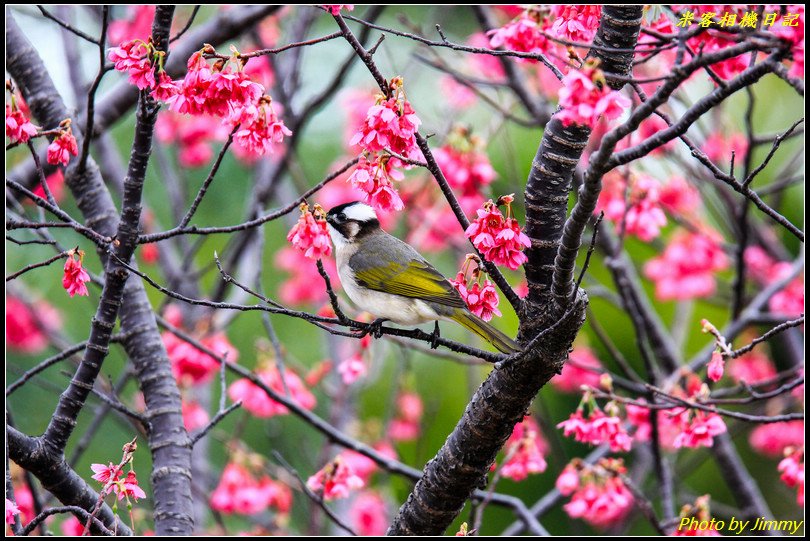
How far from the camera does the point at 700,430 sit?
299cm

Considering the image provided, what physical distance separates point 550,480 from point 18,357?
5.23 metres

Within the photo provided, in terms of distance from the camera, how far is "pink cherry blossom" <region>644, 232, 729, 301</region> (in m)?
5.29

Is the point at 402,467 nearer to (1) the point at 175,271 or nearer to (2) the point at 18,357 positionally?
(1) the point at 175,271

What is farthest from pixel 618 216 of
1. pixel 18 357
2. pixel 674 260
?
pixel 18 357

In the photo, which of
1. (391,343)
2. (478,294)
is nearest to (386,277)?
(478,294)

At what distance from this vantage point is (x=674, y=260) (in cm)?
536

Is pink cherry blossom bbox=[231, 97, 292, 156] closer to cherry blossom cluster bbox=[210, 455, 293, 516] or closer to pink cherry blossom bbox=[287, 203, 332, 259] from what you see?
pink cherry blossom bbox=[287, 203, 332, 259]

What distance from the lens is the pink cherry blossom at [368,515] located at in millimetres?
5352

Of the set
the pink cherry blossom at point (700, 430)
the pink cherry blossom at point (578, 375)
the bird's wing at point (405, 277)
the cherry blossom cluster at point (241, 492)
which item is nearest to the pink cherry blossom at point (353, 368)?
the bird's wing at point (405, 277)

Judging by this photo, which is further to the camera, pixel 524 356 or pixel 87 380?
pixel 87 380

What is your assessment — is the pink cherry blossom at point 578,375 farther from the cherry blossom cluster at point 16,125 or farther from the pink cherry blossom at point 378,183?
the cherry blossom cluster at point 16,125

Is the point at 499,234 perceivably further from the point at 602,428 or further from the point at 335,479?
the point at 335,479

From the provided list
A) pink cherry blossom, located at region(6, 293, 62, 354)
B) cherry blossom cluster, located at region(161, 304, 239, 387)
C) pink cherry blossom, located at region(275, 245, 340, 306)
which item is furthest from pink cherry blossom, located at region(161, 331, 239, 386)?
pink cherry blossom, located at region(275, 245, 340, 306)

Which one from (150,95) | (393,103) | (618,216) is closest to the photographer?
(393,103)
